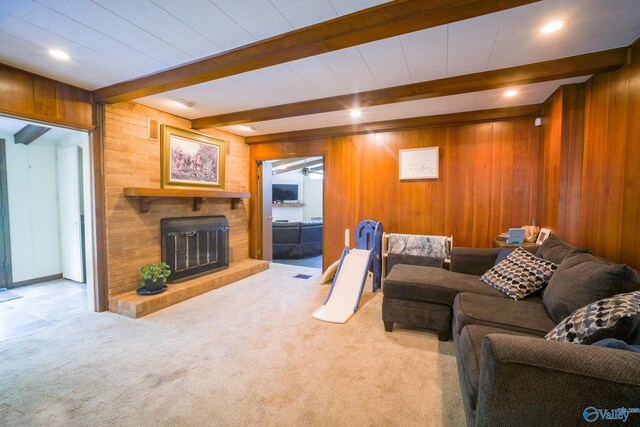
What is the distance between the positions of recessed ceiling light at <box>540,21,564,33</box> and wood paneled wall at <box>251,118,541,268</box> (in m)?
1.92

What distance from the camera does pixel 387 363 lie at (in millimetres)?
2195

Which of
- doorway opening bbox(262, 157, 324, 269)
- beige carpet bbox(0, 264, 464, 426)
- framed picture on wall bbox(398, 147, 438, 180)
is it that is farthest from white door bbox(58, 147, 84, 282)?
framed picture on wall bbox(398, 147, 438, 180)

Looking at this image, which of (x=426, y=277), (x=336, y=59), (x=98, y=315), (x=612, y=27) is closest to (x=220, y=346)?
(x=98, y=315)

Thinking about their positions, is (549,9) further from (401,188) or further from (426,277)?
(401,188)

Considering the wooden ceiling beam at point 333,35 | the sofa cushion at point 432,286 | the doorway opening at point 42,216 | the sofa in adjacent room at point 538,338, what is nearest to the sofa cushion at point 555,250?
the sofa in adjacent room at point 538,338

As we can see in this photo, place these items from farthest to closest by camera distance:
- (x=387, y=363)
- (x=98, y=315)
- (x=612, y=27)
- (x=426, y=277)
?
(x=98, y=315) → (x=426, y=277) → (x=387, y=363) → (x=612, y=27)

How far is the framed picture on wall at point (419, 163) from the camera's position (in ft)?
13.1

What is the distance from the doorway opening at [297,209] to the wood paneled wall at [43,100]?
12.9ft

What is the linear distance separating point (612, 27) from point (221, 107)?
3707mm

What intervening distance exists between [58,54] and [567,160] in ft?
15.4

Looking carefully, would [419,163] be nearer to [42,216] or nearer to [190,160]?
[190,160]

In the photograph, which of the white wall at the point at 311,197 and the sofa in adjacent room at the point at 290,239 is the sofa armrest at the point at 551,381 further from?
the white wall at the point at 311,197

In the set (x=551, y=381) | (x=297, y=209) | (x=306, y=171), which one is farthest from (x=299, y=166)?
(x=551, y=381)

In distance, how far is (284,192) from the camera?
10281 mm
